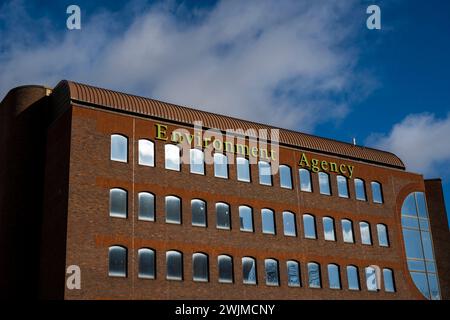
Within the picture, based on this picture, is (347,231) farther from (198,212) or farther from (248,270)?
(198,212)

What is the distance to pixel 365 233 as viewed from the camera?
49.2m

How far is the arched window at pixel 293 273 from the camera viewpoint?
43906 mm

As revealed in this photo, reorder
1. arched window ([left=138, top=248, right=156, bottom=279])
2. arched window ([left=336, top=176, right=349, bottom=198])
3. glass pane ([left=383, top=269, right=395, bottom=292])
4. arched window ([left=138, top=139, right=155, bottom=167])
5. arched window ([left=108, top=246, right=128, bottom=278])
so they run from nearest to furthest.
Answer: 1. arched window ([left=108, top=246, right=128, bottom=278])
2. arched window ([left=138, top=248, right=156, bottom=279])
3. arched window ([left=138, top=139, right=155, bottom=167])
4. glass pane ([left=383, top=269, right=395, bottom=292])
5. arched window ([left=336, top=176, right=349, bottom=198])

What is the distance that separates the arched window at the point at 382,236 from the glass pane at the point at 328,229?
4472 mm

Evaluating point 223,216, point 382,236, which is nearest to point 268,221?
point 223,216

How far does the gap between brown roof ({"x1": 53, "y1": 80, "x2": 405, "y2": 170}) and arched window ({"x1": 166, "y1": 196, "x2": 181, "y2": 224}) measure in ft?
17.3

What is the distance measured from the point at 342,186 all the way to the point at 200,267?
1430cm

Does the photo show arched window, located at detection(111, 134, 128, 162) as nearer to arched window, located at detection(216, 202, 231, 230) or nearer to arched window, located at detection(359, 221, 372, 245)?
arched window, located at detection(216, 202, 231, 230)

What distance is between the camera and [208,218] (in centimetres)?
4156

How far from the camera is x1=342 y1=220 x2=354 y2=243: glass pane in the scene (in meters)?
47.9

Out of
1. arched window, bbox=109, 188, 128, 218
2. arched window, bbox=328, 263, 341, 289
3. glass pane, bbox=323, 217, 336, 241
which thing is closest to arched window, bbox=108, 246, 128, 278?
arched window, bbox=109, 188, 128, 218

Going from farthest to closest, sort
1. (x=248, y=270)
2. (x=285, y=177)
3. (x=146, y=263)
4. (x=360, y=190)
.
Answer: (x=360, y=190) → (x=285, y=177) → (x=248, y=270) → (x=146, y=263)
